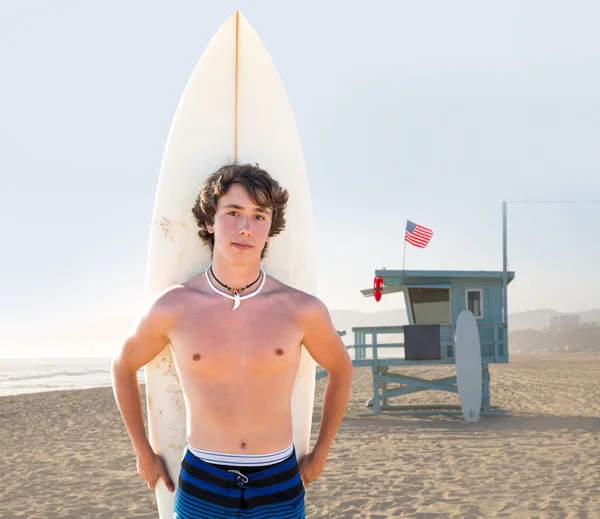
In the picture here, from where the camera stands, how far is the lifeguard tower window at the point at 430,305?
45.5 ft

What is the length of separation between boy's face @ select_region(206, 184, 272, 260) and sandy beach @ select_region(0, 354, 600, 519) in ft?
14.4

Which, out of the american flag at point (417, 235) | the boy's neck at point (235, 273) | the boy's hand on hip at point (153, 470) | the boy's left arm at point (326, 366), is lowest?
the boy's hand on hip at point (153, 470)

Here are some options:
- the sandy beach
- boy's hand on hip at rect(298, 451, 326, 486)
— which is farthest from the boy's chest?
the sandy beach

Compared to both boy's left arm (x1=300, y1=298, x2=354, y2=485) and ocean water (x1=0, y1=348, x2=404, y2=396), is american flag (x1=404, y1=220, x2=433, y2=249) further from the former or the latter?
boy's left arm (x1=300, y1=298, x2=354, y2=485)

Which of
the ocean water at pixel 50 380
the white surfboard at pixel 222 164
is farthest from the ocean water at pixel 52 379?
the white surfboard at pixel 222 164

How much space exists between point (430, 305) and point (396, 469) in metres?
6.35

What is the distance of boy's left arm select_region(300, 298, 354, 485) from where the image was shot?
94.8 inches

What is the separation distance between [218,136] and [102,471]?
6493 mm

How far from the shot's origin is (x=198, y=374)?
231 centimetres

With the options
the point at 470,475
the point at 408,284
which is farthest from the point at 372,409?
the point at 470,475

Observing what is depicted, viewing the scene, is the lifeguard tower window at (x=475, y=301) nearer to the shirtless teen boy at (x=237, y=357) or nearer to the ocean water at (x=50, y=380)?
the shirtless teen boy at (x=237, y=357)

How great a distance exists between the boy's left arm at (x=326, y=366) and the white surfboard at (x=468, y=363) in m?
9.91

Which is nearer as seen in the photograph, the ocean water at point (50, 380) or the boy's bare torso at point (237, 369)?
the boy's bare torso at point (237, 369)

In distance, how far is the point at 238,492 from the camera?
222 centimetres
